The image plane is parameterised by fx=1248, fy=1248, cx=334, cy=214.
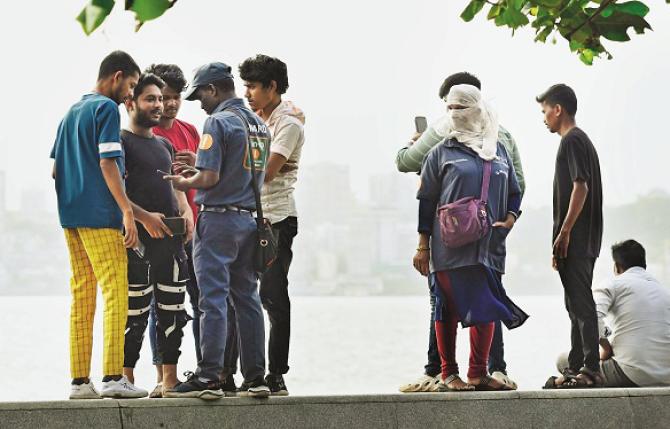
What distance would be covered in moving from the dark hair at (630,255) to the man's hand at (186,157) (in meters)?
2.65

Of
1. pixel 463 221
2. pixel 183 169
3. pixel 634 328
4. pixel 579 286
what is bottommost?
pixel 634 328

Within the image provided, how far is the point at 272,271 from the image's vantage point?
6164mm

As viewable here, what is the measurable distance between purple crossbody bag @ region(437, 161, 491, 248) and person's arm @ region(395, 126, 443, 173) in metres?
0.49

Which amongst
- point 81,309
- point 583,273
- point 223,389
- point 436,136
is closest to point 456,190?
point 436,136

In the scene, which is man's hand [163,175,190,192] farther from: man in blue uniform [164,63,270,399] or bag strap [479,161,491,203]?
bag strap [479,161,491,203]

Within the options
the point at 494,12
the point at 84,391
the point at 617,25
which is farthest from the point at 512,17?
the point at 84,391

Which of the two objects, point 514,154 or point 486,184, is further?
point 514,154

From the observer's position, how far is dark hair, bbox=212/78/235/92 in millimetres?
6012

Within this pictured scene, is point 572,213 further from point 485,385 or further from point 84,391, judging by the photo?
point 84,391

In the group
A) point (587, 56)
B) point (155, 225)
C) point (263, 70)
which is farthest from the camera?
point (587, 56)

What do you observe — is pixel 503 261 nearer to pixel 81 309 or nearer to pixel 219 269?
pixel 219 269

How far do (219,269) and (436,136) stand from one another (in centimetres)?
156

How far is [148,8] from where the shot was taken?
3.72 meters

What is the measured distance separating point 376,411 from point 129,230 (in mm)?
1483
